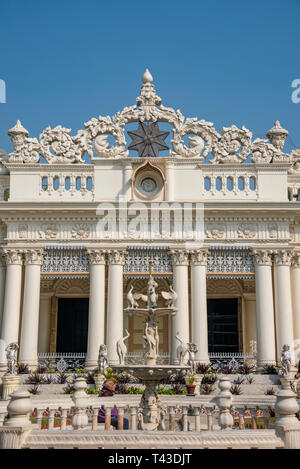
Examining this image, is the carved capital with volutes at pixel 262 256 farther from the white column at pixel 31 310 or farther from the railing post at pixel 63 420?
the railing post at pixel 63 420

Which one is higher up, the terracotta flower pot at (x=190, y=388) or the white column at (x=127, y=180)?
the white column at (x=127, y=180)

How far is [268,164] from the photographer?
26.9 metres

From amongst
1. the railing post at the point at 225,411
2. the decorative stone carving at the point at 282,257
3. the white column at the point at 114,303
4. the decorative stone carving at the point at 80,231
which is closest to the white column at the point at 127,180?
the decorative stone carving at the point at 80,231

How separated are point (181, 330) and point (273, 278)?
5.53 meters

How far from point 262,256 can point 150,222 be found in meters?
5.97

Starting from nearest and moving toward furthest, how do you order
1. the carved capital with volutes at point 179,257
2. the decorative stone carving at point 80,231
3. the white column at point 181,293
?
the white column at point 181,293 → the carved capital with volutes at point 179,257 → the decorative stone carving at point 80,231

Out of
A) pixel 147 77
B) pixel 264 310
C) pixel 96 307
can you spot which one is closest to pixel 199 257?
pixel 264 310

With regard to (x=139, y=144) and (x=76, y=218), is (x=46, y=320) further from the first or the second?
(x=139, y=144)

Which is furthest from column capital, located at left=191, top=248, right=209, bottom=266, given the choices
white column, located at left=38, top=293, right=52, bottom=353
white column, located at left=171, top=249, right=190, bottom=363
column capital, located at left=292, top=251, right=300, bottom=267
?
white column, located at left=38, top=293, right=52, bottom=353

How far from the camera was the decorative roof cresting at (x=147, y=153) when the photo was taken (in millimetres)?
27219

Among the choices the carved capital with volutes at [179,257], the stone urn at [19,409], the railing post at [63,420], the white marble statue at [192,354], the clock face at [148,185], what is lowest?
the railing post at [63,420]

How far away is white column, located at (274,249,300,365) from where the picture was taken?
987 inches

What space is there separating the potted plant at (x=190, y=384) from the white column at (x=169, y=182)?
964 centimetres
